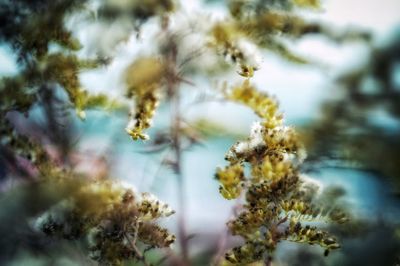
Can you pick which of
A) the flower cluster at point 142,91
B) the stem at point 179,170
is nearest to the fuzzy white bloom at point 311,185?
the stem at point 179,170

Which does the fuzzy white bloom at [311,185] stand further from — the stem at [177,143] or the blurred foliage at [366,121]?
the stem at [177,143]

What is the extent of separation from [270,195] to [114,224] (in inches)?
25.8

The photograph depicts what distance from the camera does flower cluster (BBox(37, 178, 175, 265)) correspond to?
1.92 metres

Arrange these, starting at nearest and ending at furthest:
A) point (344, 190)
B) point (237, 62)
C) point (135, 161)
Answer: point (237, 62) < point (344, 190) < point (135, 161)

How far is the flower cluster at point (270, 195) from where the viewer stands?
5.83 ft

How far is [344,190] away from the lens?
8.19 ft

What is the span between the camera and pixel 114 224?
1988 mm

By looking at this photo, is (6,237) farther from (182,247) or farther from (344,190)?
(344,190)

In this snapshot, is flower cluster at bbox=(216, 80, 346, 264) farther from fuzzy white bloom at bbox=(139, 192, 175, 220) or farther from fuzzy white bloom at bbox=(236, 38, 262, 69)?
fuzzy white bloom at bbox=(139, 192, 175, 220)

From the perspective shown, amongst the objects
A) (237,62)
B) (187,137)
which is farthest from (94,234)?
(237,62)

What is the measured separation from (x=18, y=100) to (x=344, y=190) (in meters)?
1.66

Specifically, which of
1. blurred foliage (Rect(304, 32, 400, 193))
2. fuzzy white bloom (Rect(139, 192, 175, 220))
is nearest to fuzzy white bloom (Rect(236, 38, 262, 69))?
blurred foliage (Rect(304, 32, 400, 193))

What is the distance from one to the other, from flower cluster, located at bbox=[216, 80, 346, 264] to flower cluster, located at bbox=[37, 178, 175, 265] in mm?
347

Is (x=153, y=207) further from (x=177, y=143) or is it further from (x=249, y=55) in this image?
(x=249, y=55)
